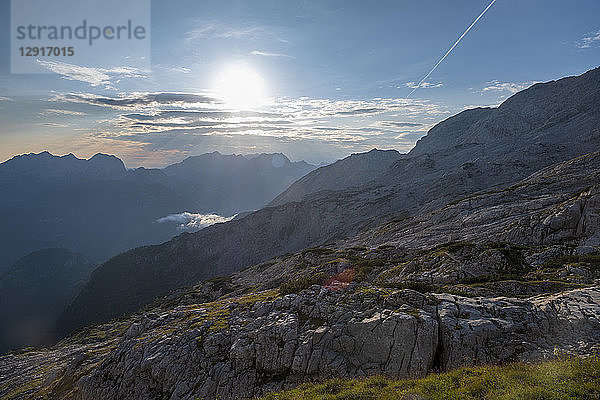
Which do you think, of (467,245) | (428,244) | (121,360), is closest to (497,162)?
(428,244)

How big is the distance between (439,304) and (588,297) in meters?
10.1

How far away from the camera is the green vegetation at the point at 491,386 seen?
11.9 meters

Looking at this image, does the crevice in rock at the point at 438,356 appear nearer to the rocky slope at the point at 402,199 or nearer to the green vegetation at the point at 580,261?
the green vegetation at the point at 580,261

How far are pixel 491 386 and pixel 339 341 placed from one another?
443 inches

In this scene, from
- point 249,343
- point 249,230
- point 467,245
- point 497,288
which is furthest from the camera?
point 249,230

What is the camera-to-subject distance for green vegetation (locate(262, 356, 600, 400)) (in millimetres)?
11908

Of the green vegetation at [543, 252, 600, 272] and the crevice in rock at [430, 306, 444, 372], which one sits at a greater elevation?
the green vegetation at [543, 252, 600, 272]

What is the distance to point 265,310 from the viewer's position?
29.7 meters

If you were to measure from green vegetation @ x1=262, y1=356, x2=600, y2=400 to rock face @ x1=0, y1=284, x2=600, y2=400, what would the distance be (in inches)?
177

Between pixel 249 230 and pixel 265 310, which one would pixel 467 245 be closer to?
pixel 265 310

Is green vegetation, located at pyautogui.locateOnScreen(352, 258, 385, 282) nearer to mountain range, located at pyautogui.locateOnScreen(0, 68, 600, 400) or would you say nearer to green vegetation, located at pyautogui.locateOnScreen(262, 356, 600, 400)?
mountain range, located at pyautogui.locateOnScreen(0, 68, 600, 400)

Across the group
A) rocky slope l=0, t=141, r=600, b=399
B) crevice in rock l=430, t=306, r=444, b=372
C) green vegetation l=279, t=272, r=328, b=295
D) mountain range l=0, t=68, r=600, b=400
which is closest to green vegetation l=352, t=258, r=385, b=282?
mountain range l=0, t=68, r=600, b=400

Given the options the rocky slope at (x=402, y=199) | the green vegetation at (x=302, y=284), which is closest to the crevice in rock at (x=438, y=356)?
the green vegetation at (x=302, y=284)

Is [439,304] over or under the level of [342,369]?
over
